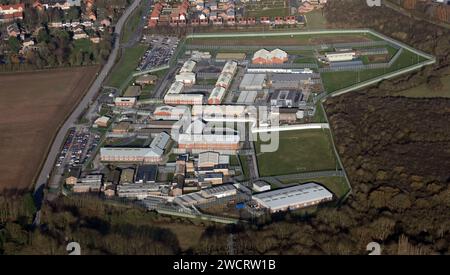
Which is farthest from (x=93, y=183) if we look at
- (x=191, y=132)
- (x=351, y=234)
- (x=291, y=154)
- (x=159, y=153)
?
(x=351, y=234)

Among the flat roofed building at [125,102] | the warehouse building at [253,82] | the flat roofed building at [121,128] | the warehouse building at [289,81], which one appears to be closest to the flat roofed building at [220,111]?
the warehouse building at [253,82]

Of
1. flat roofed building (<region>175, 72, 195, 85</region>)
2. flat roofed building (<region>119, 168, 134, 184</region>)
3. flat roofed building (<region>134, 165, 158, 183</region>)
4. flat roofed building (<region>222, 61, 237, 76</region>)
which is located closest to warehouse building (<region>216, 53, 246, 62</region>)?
flat roofed building (<region>222, 61, 237, 76</region>)

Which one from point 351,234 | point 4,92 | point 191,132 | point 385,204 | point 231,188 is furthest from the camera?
point 4,92

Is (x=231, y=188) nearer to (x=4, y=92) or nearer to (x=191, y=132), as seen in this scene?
(x=191, y=132)

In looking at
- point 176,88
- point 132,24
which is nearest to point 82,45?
point 132,24

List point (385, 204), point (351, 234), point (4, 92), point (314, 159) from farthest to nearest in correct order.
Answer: point (4, 92)
point (314, 159)
point (385, 204)
point (351, 234)

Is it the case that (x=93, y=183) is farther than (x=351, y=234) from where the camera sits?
Yes

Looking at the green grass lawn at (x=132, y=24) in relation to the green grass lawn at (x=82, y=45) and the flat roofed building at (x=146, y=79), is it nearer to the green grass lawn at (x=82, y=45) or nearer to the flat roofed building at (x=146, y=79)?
the green grass lawn at (x=82, y=45)
